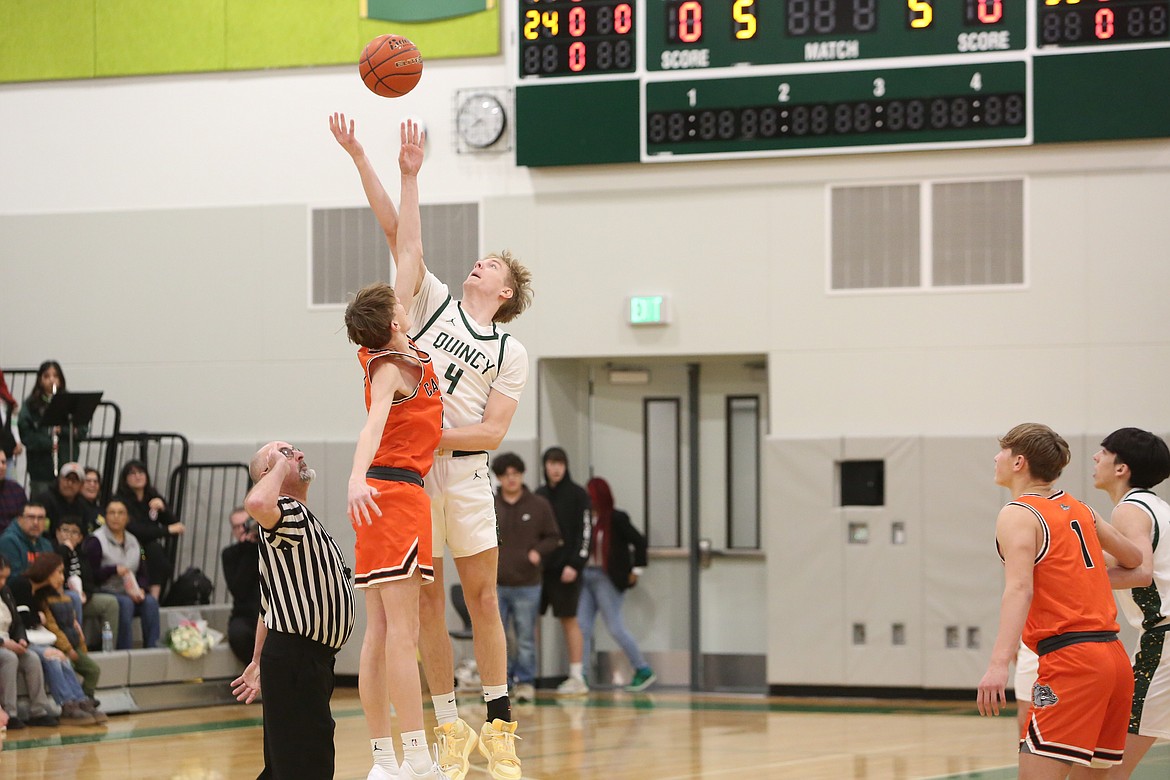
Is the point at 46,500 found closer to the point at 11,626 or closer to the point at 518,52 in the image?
the point at 11,626

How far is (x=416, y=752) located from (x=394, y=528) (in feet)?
2.72

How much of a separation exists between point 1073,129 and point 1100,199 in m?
0.62

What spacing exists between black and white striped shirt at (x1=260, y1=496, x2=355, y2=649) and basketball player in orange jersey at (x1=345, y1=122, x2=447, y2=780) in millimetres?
285

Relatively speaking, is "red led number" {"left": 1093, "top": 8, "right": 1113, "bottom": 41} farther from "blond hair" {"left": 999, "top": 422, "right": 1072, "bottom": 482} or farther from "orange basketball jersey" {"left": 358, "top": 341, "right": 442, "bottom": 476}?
"orange basketball jersey" {"left": 358, "top": 341, "right": 442, "bottom": 476}

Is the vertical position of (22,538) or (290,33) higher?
(290,33)

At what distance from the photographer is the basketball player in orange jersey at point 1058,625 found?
4.18 metres

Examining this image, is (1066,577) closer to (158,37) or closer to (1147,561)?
(1147,561)

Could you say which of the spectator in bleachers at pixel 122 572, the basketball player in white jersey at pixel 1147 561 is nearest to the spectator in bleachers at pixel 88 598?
the spectator in bleachers at pixel 122 572

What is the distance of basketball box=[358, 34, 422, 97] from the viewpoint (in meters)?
5.90

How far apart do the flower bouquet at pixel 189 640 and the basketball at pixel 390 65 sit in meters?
5.74

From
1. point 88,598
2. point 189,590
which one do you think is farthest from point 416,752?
point 189,590

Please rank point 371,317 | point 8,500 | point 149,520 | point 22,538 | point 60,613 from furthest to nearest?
point 149,520 → point 8,500 → point 22,538 → point 60,613 → point 371,317

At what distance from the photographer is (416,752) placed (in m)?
4.95

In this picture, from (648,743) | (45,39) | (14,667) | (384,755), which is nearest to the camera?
(384,755)
